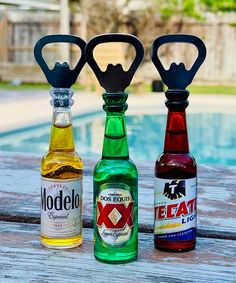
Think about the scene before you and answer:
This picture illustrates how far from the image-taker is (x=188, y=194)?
911 mm

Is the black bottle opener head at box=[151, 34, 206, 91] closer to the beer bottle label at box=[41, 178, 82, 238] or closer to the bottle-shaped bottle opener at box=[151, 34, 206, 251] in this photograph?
the bottle-shaped bottle opener at box=[151, 34, 206, 251]

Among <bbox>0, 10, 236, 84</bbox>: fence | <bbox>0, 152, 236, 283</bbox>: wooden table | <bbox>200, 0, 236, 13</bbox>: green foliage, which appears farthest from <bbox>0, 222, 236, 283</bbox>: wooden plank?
<bbox>200, 0, 236, 13</bbox>: green foliage

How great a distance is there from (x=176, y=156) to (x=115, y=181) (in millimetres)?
102

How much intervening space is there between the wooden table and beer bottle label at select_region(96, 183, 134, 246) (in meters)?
0.04

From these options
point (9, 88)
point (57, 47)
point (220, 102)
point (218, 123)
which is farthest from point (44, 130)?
point (57, 47)

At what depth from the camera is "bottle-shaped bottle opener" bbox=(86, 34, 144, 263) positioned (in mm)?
862

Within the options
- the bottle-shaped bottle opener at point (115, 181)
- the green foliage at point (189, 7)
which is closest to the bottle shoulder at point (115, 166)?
the bottle-shaped bottle opener at point (115, 181)

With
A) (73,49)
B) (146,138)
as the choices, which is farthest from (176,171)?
(73,49)

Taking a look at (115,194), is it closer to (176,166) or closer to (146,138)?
(176,166)

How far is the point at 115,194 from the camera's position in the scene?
88 cm

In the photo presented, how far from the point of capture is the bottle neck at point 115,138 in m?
0.90

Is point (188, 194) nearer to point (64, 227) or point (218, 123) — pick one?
point (64, 227)

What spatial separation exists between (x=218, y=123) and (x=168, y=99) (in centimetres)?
715

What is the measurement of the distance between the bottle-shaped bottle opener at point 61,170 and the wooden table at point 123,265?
0.13 feet
